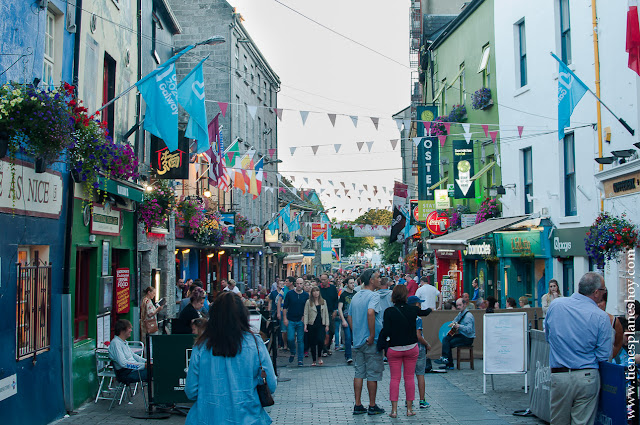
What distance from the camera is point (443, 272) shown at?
100 ft

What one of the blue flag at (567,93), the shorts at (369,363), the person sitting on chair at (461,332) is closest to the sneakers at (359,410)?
the shorts at (369,363)

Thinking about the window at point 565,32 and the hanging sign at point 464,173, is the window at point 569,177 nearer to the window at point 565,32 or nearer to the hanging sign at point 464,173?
the window at point 565,32

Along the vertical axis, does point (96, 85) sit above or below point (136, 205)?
above

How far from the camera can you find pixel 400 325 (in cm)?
880

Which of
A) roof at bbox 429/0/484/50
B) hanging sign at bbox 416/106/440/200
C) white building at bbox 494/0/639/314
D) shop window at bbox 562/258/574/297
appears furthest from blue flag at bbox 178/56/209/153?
hanging sign at bbox 416/106/440/200

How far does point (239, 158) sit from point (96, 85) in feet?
38.9

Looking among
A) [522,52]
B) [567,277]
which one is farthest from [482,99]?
[567,277]

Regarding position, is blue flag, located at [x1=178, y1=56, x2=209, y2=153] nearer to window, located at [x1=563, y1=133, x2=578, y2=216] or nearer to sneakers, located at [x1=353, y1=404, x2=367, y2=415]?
sneakers, located at [x1=353, y1=404, x2=367, y2=415]

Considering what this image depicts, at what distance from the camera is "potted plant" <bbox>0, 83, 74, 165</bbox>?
23.1 feet

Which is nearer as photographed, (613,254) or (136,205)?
(613,254)

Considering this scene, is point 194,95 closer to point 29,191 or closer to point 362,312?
point 29,191

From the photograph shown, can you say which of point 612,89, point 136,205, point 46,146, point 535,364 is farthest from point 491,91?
point 46,146

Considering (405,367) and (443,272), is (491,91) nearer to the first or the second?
Answer: (443,272)

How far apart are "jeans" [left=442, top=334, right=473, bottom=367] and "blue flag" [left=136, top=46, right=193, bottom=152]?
6606mm
